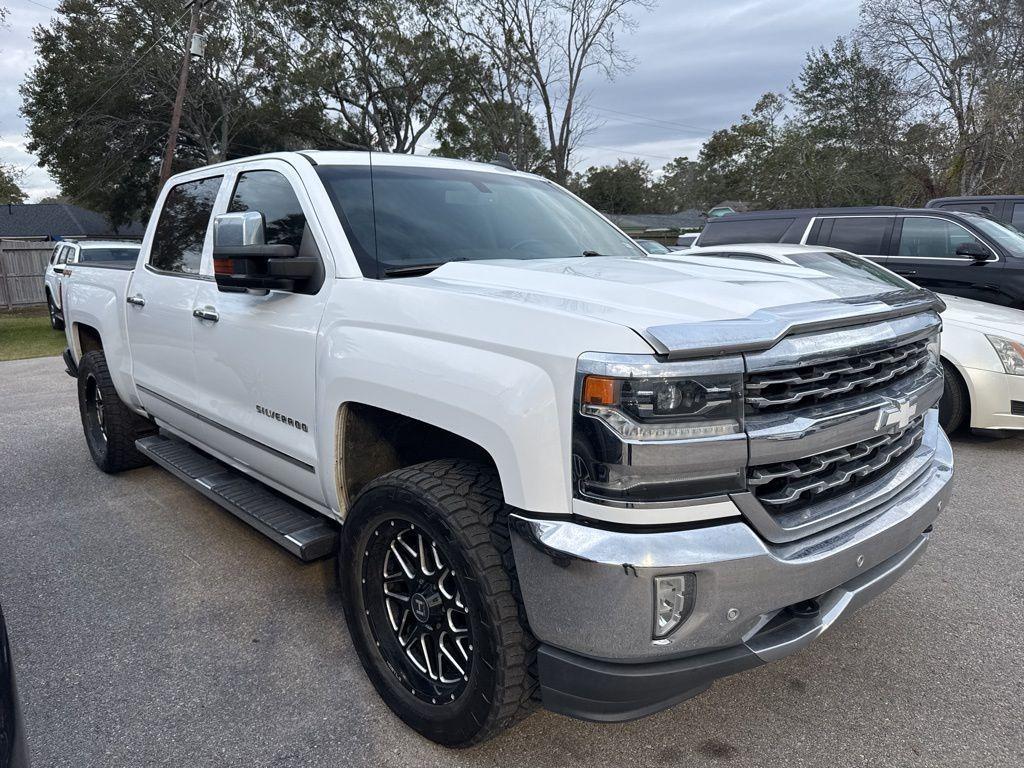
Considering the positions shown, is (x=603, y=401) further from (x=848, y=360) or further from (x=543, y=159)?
(x=543, y=159)

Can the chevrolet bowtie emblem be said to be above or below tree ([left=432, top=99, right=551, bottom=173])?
below

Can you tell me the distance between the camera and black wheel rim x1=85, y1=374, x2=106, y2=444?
5.27 m

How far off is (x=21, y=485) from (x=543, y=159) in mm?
29001

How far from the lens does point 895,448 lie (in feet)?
8.02

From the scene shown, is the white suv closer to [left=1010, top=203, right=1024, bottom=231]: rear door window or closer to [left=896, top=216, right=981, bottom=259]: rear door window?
[left=896, top=216, right=981, bottom=259]: rear door window

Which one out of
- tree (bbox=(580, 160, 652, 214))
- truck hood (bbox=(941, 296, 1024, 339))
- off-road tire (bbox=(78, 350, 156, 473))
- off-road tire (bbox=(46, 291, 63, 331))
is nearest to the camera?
off-road tire (bbox=(78, 350, 156, 473))

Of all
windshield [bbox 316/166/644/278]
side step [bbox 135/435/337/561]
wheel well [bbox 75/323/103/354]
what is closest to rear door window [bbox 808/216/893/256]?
windshield [bbox 316/166/644/278]

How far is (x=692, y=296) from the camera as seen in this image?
215cm

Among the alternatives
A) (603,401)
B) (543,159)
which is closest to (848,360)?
(603,401)

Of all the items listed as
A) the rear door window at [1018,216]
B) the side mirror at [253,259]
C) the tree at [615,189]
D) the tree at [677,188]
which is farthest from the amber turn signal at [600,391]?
the tree at [677,188]

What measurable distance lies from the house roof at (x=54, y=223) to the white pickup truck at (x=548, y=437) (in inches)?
1684

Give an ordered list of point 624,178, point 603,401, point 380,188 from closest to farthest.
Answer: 1. point 603,401
2. point 380,188
3. point 624,178

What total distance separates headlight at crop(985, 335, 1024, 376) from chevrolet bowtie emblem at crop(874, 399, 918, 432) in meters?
3.94

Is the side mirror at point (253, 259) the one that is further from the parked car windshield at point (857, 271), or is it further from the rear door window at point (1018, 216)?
the rear door window at point (1018, 216)
